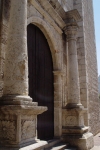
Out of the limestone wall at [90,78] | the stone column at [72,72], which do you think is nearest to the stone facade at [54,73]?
the stone column at [72,72]

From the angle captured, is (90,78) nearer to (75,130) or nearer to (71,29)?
(71,29)

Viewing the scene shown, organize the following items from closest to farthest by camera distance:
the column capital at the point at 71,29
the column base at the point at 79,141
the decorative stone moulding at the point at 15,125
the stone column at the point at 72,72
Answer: the decorative stone moulding at the point at 15,125
the column base at the point at 79,141
the stone column at the point at 72,72
the column capital at the point at 71,29

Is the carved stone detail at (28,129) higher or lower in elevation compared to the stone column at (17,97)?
lower

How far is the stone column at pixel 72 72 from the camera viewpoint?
19.7 ft

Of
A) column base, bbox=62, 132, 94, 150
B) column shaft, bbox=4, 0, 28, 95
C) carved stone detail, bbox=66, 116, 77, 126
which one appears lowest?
column base, bbox=62, 132, 94, 150

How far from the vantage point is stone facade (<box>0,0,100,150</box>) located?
9.34ft

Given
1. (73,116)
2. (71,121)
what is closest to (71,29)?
(73,116)

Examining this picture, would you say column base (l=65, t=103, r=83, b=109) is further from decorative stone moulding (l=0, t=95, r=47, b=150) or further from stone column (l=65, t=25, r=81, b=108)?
decorative stone moulding (l=0, t=95, r=47, b=150)

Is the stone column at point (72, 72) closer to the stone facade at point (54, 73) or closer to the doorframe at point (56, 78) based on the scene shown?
the stone facade at point (54, 73)

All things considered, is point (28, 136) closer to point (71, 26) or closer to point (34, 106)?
point (34, 106)

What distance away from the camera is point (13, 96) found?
2.95 metres

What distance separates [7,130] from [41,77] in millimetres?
2757

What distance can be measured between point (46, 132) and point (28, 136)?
2.49m

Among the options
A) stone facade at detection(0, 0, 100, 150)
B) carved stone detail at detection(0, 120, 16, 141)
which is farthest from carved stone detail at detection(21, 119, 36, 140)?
carved stone detail at detection(0, 120, 16, 141)
